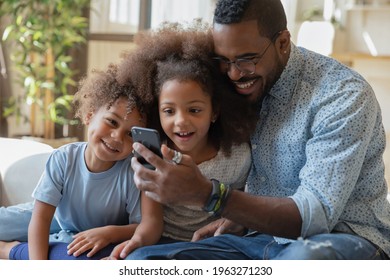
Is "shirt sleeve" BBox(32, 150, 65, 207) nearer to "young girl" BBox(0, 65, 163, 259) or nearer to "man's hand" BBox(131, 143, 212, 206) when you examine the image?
"young girl" BBox(0, 65, 163, 259)

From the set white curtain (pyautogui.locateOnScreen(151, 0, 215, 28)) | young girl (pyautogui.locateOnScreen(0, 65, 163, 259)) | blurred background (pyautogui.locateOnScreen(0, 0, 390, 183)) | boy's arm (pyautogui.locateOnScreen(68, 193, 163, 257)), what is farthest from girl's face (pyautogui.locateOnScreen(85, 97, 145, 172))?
white curtain (pyautogui.locateOnScreen(151, 0, 215, 28))

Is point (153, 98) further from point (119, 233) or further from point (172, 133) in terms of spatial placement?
point (119, 233)

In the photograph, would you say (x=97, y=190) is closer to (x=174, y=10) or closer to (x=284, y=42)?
(x=284, y=42)

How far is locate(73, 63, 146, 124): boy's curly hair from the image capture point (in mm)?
1091

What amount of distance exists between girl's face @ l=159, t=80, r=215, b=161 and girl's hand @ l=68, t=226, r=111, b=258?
228 mm

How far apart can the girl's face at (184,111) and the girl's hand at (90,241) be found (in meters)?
0.23

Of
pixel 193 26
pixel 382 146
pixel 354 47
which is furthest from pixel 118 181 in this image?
pixel 354 47

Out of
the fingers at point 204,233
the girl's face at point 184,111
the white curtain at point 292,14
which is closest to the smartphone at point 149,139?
the girl's face at point 184,111

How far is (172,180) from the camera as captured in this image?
92 cm

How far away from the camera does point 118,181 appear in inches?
44.6

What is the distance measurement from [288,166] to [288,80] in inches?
6.8

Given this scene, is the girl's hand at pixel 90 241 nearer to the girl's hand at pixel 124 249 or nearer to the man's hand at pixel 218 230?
the girl's hand at pixel 124 249
